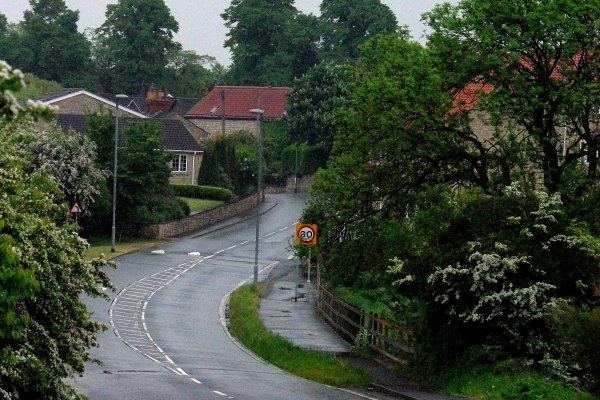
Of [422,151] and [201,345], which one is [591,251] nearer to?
[422,151]

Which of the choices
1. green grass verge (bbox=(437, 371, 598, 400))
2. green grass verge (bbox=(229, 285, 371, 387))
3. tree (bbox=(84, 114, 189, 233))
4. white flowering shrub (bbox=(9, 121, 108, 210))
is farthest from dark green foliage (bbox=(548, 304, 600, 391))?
tree (bbox=(84, 114, 189, 233))

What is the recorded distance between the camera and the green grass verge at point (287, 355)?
3141 centimetres

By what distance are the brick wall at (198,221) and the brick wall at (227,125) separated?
26.1 meters

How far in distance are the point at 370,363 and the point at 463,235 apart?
5484mm

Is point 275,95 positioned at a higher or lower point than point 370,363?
higher

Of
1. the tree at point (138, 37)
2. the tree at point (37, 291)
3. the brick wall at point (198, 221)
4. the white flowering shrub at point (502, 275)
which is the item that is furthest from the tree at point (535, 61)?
the tree at point (138, 37)

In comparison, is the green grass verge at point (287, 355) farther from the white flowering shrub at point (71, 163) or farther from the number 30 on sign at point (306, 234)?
the white flowering shrub at point (71, 163)

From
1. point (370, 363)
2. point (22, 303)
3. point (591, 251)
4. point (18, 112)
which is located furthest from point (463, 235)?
point (18, 112)

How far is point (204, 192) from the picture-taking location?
8650cm

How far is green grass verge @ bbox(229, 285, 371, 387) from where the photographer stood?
31.4 m

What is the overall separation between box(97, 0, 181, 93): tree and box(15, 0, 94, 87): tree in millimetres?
3132

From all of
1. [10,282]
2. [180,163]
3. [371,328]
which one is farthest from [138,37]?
[10,282]

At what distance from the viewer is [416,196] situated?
1347 inches

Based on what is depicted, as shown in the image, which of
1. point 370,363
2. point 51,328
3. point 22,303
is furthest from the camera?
point 370,363
